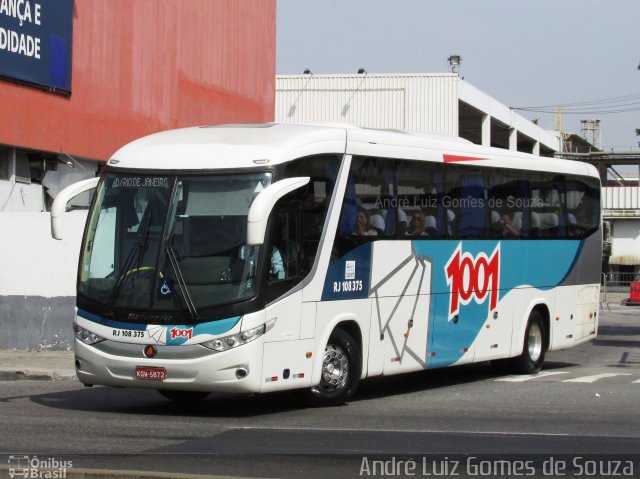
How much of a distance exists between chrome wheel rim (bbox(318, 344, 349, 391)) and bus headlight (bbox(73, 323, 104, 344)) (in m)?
2.66

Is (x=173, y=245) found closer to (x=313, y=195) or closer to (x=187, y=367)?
(x=187, y=367)

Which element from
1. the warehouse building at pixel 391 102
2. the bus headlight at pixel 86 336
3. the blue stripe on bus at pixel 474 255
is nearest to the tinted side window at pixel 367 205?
the blue stripe on bus at pixel 474 255

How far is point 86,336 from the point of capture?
1299 centimetres

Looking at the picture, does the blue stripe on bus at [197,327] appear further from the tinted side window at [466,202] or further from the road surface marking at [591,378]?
the road surface marking at [591,378]

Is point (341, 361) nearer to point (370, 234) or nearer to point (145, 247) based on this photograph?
point (370, 234)

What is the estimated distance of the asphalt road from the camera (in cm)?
938

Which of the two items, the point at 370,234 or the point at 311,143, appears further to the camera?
the point at 370,234

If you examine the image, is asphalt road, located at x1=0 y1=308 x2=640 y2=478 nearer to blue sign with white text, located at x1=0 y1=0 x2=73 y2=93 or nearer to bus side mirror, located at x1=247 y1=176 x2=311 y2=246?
bus side mirror, located at x1=247 y1=176 x2=311 y2=246

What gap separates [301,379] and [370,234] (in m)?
2.31

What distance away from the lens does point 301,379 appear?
43.1 ft

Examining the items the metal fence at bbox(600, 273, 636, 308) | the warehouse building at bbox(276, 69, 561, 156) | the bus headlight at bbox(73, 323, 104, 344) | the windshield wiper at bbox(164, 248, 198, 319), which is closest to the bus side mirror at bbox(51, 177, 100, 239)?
the bus headlight at bbox(73, 323, 104, 344)

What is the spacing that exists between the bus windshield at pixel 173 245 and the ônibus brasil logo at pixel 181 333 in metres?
0.18

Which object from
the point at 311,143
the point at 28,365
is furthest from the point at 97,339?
the point at 28,365

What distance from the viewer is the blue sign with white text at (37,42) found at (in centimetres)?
2145
